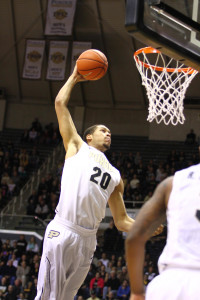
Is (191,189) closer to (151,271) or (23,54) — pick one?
(151,271)

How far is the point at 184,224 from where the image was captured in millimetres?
2762

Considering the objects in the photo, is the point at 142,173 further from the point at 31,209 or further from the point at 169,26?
the point at 169,26

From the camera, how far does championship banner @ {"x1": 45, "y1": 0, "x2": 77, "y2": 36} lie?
23.8 metres

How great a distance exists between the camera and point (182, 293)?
8.69 feet

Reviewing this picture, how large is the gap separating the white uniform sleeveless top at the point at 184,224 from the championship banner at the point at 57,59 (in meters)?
21.7

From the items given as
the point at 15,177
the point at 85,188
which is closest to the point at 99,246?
the point at 15,177

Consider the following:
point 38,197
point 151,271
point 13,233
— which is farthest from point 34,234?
point 151,271

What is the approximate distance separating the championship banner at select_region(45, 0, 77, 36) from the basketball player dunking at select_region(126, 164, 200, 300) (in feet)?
70.4

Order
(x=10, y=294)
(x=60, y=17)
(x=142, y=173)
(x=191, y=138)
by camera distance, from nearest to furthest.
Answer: (x=10, y=294) < (x=142, y=173) < (x=60, y=17) < (x=191, y=138)

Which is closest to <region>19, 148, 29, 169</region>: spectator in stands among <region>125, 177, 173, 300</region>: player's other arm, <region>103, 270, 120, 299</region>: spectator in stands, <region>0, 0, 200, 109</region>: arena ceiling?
<region>0, 0, 200, 109</region>: arena ceiling

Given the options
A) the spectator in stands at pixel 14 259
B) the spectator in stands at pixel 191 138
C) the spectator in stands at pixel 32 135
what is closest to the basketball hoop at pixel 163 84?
the spectator in stands at pixel 14 259

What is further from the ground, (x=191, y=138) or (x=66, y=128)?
(x=66, y=128)

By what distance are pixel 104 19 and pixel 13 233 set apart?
11227 mm

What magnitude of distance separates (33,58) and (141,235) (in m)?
22.8
